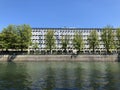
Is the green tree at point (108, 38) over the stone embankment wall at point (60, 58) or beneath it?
over

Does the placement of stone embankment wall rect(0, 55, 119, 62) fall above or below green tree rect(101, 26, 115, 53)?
below

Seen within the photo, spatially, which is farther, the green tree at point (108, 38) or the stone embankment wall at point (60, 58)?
the green tree at point (108, 38)

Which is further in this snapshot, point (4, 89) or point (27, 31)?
point (27, 31)

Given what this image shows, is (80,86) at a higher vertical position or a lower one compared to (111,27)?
lower

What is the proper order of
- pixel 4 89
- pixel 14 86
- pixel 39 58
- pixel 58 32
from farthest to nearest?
pixel 58 32, pixel 39 58, pixel 14 86, pixel 4 89

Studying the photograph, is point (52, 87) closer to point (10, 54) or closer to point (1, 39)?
point (10, 54)

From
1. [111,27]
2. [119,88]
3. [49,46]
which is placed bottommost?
[119,88]

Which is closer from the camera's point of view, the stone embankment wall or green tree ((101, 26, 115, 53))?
the stone embankment wall

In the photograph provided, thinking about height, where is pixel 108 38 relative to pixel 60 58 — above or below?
above

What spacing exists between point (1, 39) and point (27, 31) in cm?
1307

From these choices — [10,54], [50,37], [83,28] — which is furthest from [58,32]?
[10,54]

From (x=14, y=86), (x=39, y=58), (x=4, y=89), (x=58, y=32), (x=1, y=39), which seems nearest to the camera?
(x=4, y=89)

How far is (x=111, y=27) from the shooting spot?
435 feet

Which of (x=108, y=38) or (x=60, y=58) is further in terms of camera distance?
(x=108, y=38)
